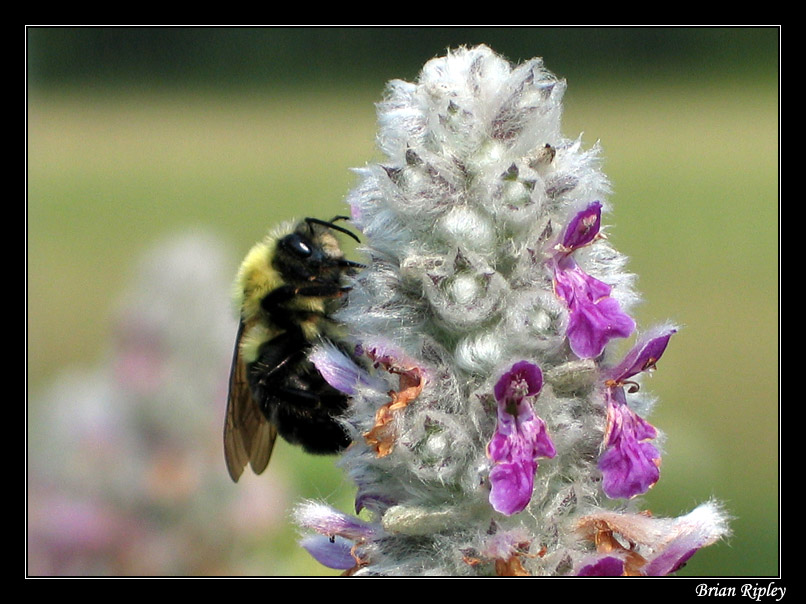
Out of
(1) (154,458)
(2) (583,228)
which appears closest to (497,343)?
(2) (583,228)

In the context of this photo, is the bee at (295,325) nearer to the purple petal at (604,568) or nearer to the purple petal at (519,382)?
the purple petal at (519,382)

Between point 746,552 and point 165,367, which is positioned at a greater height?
point 165,367

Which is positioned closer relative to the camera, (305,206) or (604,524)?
(604,524)

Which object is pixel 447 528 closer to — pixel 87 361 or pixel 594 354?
pixel 594 354

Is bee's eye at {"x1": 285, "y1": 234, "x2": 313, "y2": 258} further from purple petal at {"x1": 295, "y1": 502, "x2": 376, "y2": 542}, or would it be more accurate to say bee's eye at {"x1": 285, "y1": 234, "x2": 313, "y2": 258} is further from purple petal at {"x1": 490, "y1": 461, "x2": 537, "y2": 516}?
purple petal at {"x1": 490, "y1": 461, "x2": 537, "y2": 516}

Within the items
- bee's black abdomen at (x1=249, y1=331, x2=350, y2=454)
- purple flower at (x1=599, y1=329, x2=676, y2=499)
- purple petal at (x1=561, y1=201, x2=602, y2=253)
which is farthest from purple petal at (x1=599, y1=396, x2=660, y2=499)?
bee's black abdomen at (x1=249, y1=331, x2=350, y2=454)

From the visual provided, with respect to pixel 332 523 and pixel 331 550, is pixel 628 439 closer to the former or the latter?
pixel 332 523

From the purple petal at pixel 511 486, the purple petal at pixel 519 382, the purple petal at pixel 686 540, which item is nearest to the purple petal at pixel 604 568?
the purple petal at pixel 686 540

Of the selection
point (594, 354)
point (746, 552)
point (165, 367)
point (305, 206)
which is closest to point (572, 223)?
point (594, 354)
